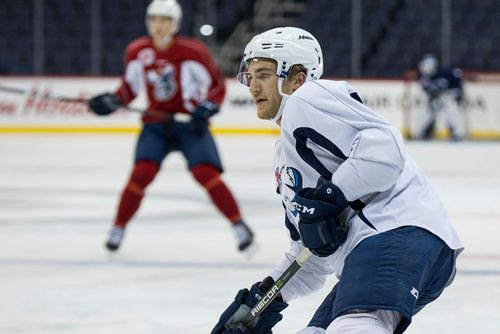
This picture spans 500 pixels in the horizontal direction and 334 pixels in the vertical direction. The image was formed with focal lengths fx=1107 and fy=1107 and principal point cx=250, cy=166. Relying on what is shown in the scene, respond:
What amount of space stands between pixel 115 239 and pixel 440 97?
9.66 m

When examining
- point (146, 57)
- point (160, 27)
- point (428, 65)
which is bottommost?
point (428, 65)

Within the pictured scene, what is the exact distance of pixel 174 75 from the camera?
492 cm

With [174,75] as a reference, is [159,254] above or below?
below

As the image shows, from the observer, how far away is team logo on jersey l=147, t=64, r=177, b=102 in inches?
193

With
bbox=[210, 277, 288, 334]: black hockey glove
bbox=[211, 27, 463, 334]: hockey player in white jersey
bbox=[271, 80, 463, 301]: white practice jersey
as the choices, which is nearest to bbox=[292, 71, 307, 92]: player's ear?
bbox=[211, 27, 463, 334]: hockey player in white jersey

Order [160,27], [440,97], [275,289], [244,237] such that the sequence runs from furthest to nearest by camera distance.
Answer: [440,97] < [160,27] < [244,237] < [275,289]

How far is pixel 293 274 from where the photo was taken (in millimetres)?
2285

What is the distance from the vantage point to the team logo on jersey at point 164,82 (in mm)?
4910

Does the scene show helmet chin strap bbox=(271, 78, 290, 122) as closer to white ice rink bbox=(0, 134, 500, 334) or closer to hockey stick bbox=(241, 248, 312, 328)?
hockey stick bbox=(241, 248, 312, 328)

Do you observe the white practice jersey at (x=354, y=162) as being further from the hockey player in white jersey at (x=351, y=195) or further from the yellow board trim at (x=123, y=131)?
the yellow board trim at (x=123, y=131)

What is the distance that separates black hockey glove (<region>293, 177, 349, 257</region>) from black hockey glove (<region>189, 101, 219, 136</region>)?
9.00 ft

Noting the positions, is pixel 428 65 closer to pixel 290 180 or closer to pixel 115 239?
pixel 115 239

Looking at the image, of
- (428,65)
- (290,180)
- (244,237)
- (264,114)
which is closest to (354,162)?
(290,180)

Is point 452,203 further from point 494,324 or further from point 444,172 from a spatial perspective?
point 494,324
